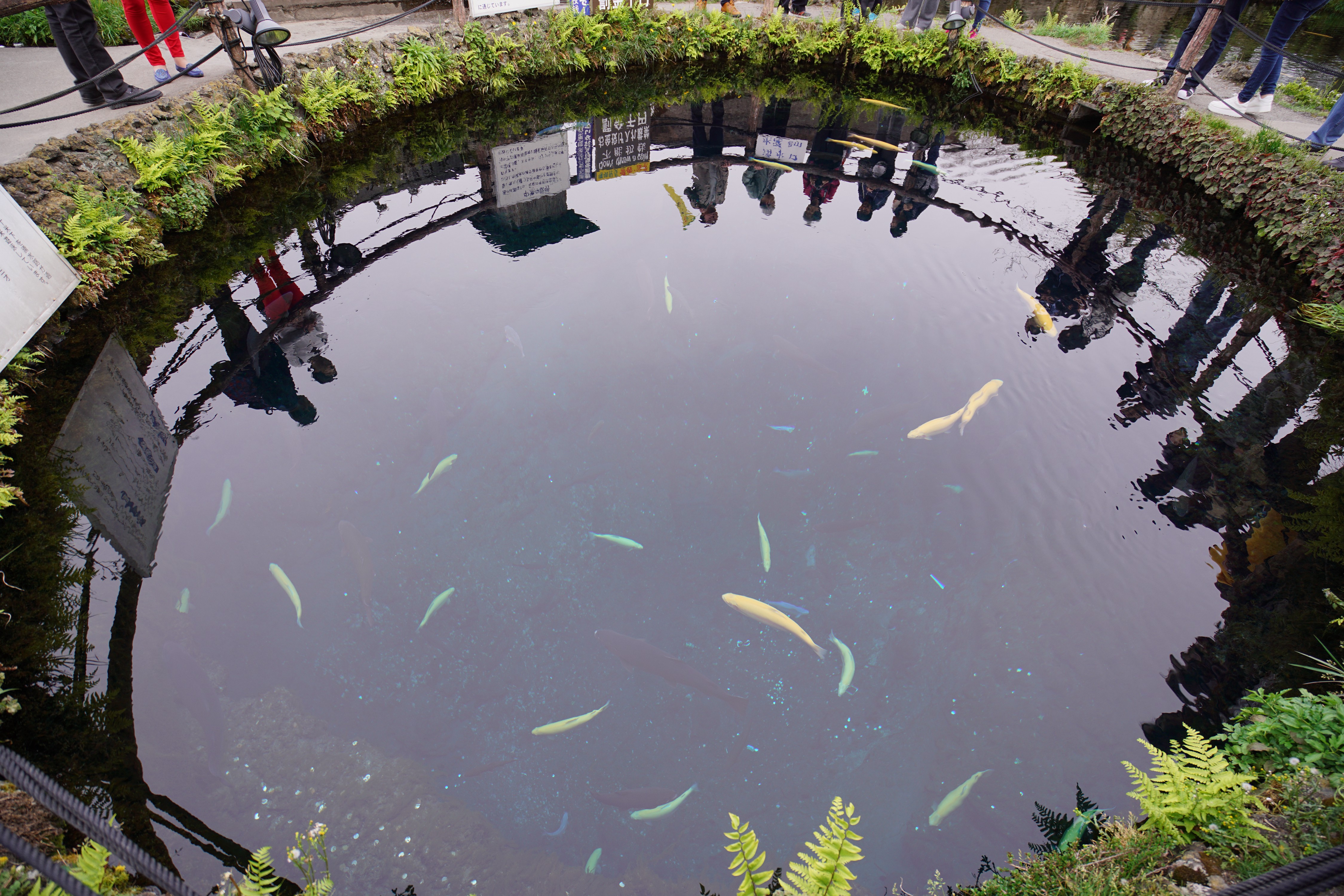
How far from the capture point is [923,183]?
8125mm

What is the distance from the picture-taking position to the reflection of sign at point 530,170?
7656 millimetres

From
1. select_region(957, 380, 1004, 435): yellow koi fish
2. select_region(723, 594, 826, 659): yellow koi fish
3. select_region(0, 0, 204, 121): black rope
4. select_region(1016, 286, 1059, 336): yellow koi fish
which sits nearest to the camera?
select_region(723, 594, 826, 659): yellow koi fish

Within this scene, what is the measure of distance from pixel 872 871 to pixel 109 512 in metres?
5.01

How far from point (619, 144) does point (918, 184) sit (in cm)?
415

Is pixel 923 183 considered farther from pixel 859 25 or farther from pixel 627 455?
pixel 627 455

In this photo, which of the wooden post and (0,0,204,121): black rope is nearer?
(0,0,204,121): black rope

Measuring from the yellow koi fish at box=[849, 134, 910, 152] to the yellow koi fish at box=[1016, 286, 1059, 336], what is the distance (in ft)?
13.4

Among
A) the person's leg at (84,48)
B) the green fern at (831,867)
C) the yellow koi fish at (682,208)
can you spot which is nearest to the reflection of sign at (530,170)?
the yellow koi fish at (682,208)

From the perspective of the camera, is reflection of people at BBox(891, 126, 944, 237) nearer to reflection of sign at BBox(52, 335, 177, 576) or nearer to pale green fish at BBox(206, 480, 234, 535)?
pale green fish at BBox(206, 480, 234, 535)

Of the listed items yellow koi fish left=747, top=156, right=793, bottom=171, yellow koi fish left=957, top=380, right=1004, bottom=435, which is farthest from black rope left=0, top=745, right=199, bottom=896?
yellow koi fish left=747, top=156, right=793, bottom=171

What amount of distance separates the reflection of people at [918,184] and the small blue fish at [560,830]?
6605mm

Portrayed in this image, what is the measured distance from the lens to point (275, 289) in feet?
19.7

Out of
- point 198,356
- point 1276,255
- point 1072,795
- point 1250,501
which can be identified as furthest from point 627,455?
point 1276,255

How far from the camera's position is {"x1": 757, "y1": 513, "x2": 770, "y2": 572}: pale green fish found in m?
4.01
